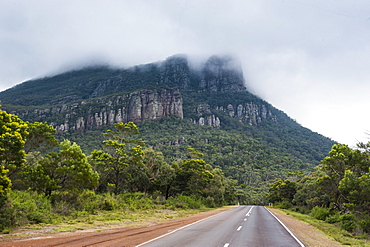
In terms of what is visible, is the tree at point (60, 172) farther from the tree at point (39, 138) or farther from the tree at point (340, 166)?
the tree at point (340, 166)

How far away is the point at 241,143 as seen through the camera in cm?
16050

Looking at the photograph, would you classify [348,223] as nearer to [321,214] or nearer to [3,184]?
[321,214]

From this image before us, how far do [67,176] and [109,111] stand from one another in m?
169

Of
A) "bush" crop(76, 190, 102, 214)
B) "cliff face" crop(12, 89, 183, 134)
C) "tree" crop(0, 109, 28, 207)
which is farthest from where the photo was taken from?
"cliff face" crop(12, 89, 183, 134)

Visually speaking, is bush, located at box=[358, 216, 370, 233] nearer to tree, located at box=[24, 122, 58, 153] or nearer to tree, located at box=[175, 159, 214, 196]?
tree, located at box=[175, 159, 214, 196]

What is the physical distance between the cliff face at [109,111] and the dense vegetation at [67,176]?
14110 centimetres

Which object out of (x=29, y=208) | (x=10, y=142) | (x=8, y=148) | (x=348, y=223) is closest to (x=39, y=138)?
(x=29, y=208)

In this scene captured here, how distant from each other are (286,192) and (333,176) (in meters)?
34.4

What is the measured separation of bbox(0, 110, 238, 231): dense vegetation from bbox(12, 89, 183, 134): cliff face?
141 metres

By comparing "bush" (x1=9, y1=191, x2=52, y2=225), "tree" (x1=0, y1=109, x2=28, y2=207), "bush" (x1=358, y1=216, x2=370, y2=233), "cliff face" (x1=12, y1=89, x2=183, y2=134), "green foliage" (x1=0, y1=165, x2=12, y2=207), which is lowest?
"bush" (x1=358, y1=216, x2=370, y2=233)

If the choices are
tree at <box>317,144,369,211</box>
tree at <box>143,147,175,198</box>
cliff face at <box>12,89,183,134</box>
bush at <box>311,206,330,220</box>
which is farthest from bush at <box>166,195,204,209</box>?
cliff face at <box>12,89,183,134</box>

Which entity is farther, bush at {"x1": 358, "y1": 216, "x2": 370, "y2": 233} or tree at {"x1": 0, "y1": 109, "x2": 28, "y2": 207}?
bush at {"x1": 358, "y1": 216, "x2": 370, "y2": 233}

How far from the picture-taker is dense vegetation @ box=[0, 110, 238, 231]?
44.3 feet

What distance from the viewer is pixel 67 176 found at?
2067cm
